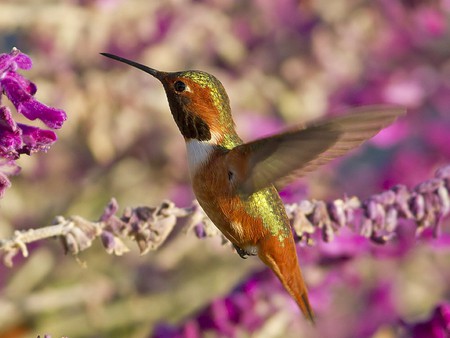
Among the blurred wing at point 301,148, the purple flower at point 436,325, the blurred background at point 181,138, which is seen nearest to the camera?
the blurred wing at point 301,148

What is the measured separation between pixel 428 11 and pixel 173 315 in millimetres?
1263

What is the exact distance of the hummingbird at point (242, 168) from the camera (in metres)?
1.19

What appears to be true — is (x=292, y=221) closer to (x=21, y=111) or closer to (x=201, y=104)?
(x=201, y=104)

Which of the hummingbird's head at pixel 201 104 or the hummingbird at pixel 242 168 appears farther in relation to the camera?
the hummingbird's head at pixel 201 104

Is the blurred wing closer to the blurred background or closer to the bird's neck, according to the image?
the bird's neck

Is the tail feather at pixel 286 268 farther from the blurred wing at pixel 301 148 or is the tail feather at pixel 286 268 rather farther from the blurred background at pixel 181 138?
the blurred background at pixel 181 138

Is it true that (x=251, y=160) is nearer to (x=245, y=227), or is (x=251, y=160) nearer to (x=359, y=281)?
(x=245, y=227)

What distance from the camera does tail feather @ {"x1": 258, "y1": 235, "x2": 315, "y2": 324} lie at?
4.36 feet

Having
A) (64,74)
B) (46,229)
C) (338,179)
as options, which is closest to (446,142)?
(338,179)

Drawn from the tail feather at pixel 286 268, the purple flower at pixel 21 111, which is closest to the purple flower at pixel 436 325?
the tail feather at pixel 286 268

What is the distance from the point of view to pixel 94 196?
245 centimetres

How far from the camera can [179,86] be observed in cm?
135

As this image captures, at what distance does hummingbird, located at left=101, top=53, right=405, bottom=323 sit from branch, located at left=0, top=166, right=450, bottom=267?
0.11 feet

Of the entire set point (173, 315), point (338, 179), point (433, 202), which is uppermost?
point (433, 202)
